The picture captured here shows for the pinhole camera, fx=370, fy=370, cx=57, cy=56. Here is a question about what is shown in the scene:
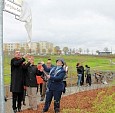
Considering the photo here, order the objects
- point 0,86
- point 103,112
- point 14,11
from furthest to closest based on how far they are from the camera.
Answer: point 103,112, point 14,11, point 0,86

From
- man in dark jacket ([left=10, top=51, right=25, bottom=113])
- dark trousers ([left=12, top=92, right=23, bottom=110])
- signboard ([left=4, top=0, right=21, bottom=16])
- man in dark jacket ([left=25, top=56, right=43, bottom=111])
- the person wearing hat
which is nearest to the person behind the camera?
signboard ([left=4, top=0, right=21, bottom=16])

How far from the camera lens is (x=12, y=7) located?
16.3 feet

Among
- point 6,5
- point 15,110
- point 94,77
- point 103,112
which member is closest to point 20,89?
point 15,110

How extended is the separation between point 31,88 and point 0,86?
6978 millimetres

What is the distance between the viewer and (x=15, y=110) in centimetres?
1082

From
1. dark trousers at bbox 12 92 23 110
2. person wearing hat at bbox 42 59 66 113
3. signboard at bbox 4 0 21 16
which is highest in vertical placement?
signboard at bbox 4 0 21 16

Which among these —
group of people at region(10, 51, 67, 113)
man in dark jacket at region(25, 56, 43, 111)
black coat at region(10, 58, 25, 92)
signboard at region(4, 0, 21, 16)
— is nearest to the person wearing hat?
group of people at region(10, 51, 67, 113)

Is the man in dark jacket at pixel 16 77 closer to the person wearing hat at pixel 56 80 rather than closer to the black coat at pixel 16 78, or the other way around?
the black coat at pixel 16 78

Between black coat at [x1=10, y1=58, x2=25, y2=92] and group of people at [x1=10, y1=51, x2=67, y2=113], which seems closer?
group of people at [x1=10, y1=51, x2=67, y2=113]

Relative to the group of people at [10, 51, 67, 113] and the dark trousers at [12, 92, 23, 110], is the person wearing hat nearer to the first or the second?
the group of people at [10, 51, 67, 113]

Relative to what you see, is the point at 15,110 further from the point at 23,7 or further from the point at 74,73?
the point at 74,73

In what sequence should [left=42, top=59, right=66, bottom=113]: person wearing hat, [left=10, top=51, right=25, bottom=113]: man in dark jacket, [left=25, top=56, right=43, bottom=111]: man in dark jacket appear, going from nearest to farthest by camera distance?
[left=42, top=59, right=66, bottom=113]: person wearing hat
[left=10, top=51, right=25, bottom=113]: man in dark jacket
[left=25, top=56, right=43, bottom=111]: man in dark jacket

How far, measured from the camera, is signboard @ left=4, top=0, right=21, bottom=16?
191 inches

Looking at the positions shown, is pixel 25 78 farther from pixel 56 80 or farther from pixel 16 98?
pixel 56 80
